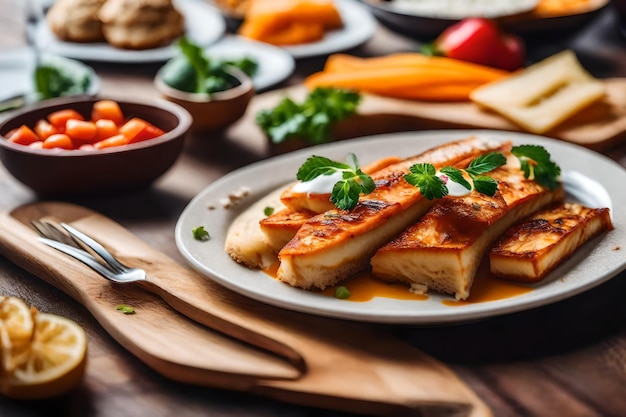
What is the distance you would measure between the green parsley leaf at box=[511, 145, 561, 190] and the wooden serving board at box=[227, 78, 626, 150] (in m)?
0.86

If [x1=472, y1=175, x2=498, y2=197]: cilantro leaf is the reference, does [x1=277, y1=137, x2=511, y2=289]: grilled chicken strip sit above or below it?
below

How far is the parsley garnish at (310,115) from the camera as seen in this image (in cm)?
393

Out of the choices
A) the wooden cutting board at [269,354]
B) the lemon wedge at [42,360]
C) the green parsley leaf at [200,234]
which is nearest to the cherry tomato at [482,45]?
the green parsley leaf at [200,234]

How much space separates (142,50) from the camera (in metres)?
5.23

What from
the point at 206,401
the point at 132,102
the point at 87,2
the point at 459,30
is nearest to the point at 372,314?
the point at 206,401

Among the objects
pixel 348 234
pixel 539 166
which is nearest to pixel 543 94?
pixel 539 166

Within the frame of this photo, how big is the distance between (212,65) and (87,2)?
4.93ft

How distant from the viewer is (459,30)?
493 centimetres

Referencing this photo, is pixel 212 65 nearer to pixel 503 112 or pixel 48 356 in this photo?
pixel 503 112

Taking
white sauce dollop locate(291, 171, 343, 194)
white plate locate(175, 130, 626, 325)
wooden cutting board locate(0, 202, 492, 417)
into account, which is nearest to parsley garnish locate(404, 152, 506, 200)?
white sauce dollop locate(291, 171, 343, 194)

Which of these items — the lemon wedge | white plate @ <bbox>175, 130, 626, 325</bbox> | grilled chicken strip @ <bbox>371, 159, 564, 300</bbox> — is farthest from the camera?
grilled chicken strip @ <bbox>371, 159, 564, 300</bbox>

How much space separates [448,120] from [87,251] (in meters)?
1.92

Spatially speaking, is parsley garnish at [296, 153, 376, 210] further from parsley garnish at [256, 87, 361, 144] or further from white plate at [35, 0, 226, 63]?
white plate at [35, 0, 226, 63]

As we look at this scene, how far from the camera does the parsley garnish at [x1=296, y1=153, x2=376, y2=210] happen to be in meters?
2.73
